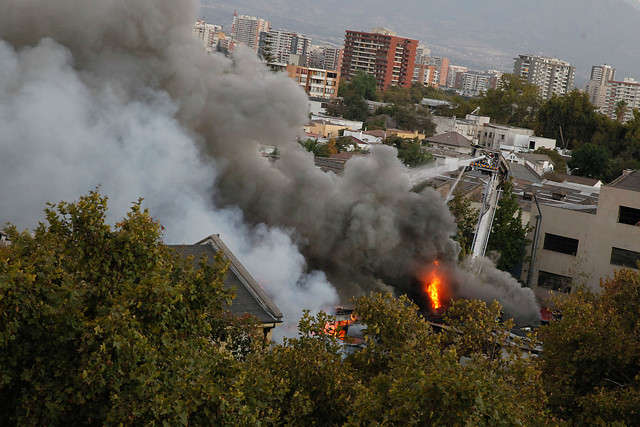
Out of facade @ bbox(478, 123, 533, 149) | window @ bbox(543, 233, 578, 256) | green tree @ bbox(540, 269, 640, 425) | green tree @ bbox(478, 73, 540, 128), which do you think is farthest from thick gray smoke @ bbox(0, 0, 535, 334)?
green tree @ bbox(478, 73, 540, 128)

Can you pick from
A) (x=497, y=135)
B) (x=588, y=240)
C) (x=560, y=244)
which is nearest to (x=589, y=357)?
(x=588, y=240)

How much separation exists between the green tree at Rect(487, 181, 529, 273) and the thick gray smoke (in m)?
4.39

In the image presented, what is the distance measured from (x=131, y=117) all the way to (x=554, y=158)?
62053mm

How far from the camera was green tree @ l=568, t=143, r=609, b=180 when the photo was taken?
7850cm

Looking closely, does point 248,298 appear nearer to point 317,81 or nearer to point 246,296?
point 246,296

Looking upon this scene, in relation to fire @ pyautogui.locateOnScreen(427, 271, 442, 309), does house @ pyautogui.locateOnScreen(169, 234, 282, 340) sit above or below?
above

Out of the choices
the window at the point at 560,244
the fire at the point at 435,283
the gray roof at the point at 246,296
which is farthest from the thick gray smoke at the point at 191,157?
the gray roof at the point at 246,296

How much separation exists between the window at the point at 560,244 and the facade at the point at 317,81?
77.4m

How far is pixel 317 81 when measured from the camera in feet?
393

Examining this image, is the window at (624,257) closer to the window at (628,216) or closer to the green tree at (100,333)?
the window at (628,216)

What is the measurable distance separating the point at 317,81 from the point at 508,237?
87096 mm

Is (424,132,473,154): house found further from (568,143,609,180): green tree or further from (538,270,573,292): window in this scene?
(538,270,573,292): window

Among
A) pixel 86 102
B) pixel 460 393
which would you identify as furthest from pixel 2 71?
pixel 460 393

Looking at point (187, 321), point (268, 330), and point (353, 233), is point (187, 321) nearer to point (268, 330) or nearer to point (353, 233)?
point (268, 330)
